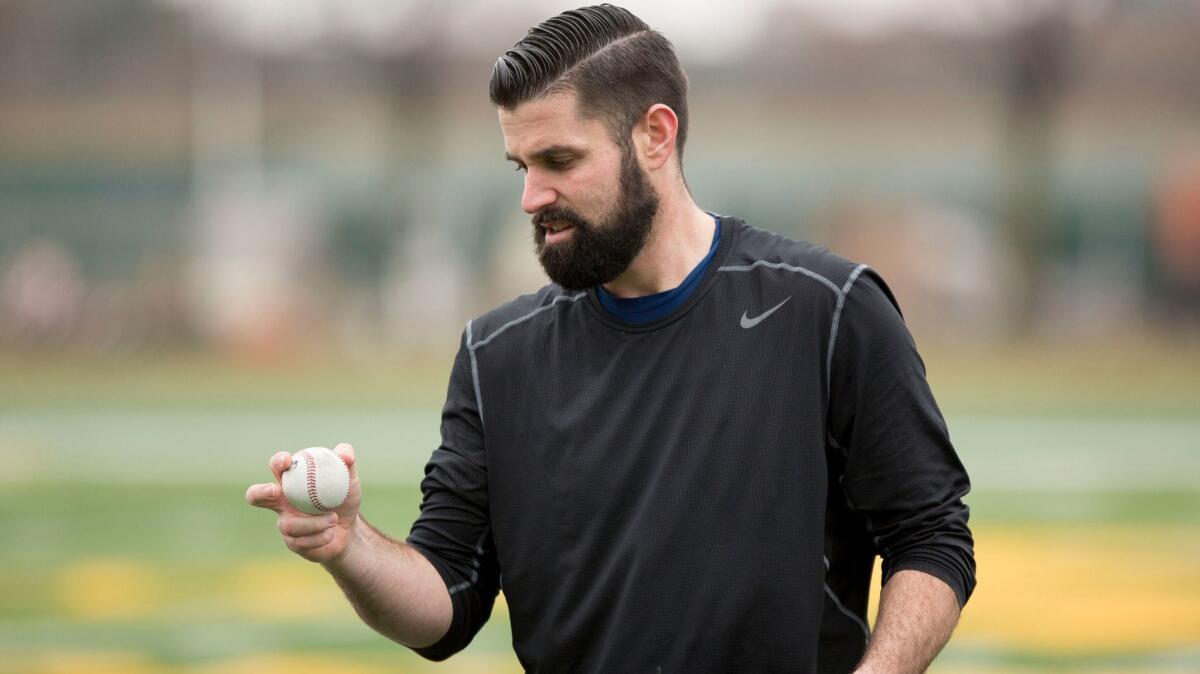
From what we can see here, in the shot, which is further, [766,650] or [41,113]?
[41,113]

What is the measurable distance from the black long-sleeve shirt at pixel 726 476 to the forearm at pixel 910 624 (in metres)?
0.04

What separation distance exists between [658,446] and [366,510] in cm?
949

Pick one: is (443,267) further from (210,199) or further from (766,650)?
(766,650)

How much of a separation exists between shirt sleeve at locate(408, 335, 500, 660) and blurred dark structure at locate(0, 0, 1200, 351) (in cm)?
2555

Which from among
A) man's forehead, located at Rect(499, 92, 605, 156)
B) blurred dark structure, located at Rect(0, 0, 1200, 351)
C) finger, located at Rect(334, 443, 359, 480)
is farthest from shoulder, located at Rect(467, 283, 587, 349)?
blurred dark structure, located at Rect(0, 0, 1200, 351)

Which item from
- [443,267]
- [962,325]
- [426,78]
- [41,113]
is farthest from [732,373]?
[41,113]

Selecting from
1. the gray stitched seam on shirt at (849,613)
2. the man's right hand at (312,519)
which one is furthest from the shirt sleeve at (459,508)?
the gray stitched seam on shirt at (849,613)

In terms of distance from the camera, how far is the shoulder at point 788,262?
3.55 m

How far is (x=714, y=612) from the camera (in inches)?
134

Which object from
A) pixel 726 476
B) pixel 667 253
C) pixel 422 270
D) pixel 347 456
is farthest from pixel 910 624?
pixel 422 270

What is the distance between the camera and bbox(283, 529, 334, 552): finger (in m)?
3.44

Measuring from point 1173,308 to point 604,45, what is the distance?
26930 mm

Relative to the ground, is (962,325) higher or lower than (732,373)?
A: lower

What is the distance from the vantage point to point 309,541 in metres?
3.44
